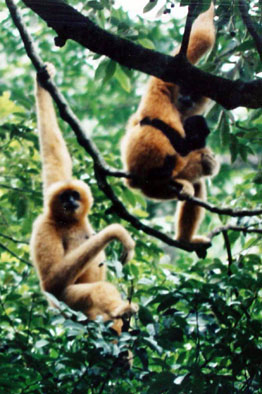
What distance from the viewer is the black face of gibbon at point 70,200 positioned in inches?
209

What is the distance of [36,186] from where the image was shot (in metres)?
5.39

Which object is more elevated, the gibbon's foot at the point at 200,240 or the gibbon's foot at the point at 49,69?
the gibbon's foot at the point at 49,69

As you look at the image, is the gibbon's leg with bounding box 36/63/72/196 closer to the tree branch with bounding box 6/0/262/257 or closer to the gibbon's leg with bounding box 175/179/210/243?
the tree branch with bounding box 6/0/262/257

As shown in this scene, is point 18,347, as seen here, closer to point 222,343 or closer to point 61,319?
point 61,319

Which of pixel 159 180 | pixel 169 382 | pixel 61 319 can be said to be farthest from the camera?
pixel 159 180

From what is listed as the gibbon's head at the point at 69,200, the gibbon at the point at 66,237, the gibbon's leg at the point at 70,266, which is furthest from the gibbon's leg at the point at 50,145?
the gibbon's leg at the point at 70,266

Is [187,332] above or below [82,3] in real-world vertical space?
below

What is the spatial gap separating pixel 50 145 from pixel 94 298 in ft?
5.56

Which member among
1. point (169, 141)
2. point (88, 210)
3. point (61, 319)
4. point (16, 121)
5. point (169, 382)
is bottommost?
point (169, 382)

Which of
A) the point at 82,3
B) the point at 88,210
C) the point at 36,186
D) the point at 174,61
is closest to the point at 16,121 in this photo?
the point at 36,186

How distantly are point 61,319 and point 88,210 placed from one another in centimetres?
294

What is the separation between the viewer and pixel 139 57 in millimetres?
2230

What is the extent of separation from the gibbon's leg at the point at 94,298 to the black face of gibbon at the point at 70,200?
876mm

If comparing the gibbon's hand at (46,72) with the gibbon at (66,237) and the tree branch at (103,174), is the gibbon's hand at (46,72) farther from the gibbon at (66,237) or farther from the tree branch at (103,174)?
the tree branch at (103,174)
